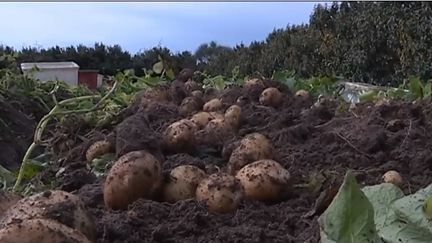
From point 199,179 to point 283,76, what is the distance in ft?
7.24

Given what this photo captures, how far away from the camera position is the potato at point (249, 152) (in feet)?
5.82

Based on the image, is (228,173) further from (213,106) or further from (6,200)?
(213,106)

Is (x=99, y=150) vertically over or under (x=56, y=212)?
under

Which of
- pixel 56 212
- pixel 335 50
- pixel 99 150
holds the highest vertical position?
pixel 56 212

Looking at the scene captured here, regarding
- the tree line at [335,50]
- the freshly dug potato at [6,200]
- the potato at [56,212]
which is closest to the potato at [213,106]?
the freshly dug potato at [6,200]

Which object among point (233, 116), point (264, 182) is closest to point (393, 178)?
point (264, 182)

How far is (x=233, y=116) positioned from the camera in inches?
92.7

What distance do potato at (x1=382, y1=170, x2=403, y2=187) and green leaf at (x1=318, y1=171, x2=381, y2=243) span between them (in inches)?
20.4

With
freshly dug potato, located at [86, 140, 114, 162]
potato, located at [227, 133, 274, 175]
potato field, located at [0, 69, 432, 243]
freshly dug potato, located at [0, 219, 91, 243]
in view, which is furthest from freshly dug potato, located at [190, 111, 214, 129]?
freshly dug potato, located at [0, 219, 91, 243]

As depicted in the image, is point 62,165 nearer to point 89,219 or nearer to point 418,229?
point 89,219

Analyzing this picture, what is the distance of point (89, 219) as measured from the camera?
4.23ft

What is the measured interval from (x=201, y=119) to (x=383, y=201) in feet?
3.74

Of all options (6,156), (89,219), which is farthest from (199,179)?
(6,156)

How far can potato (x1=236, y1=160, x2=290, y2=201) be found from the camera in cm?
156
